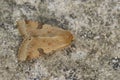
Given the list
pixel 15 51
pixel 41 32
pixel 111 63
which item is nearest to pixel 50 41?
pixel 41 32

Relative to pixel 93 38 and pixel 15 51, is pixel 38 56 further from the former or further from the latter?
pixel 93 38

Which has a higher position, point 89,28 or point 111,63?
point 89,28

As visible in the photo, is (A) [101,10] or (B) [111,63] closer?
(B) [111,63]
